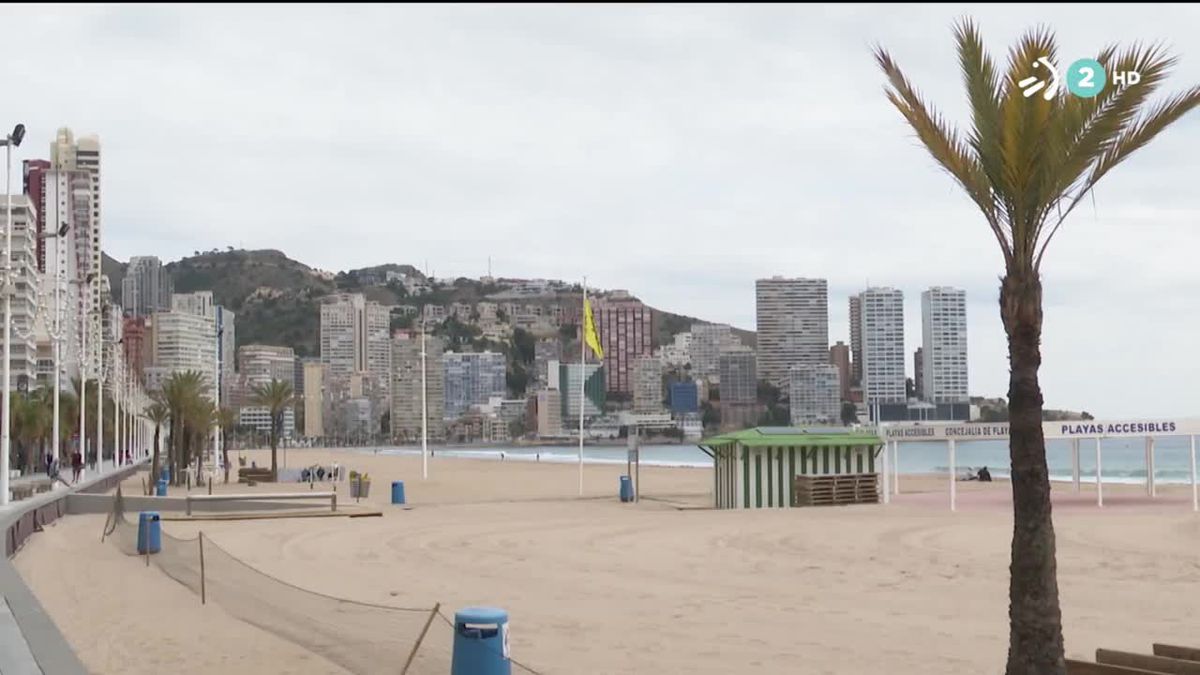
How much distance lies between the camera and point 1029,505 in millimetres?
7820

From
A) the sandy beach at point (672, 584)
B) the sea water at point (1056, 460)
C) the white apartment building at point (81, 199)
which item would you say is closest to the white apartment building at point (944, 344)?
the sea water at point (1056, 460)

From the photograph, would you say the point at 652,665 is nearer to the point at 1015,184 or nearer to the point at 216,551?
the point at 1015,184

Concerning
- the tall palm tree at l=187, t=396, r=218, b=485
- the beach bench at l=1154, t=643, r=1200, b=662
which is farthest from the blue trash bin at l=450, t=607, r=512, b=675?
the tall palm tree at l=187, t=396, r=218, b=485

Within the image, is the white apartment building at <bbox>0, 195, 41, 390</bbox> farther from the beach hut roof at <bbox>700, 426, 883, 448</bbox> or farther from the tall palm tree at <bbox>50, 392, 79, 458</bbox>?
the beach hut roof at <bbox>700, 426, 883, 448</bbox>

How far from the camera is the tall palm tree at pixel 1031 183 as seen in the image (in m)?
7.70

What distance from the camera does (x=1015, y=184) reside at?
782cm

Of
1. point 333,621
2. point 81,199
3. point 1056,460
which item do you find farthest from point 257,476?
point 81,199

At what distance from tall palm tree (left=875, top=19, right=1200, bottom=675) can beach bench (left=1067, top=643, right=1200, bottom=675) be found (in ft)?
2.23

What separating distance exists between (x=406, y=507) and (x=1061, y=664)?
2457cm

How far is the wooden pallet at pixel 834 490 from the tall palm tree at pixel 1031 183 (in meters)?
21.6

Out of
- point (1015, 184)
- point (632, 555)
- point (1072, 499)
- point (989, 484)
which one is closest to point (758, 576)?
point (632, 555)

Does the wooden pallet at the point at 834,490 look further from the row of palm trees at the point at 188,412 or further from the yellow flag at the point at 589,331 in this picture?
the row of palm trees at the point at 188,412

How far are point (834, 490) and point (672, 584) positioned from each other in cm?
1455

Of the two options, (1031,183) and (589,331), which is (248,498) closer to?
(589,331)
